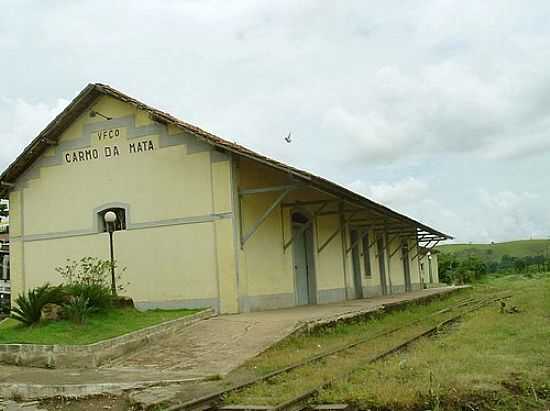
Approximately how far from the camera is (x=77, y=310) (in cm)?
1293

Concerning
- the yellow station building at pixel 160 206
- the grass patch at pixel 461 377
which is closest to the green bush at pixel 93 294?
the yellow station building at pixel 160 206

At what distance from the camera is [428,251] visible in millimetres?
41000

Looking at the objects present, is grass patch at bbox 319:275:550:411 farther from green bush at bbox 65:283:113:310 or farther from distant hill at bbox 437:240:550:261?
distant hill at bbox 437:240:550:261

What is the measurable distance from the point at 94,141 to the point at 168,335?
706 cm

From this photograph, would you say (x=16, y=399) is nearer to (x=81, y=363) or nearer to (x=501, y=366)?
(x=81, y=363)

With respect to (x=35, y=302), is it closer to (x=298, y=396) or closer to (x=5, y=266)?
(x=298, y=396)

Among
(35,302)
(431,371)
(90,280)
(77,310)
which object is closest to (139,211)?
(90,280)

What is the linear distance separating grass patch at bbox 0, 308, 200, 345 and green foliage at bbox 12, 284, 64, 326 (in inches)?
7.4

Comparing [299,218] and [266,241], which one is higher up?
[299,218]

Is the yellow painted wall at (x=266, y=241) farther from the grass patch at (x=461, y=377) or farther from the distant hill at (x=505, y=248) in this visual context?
the distant hill at (x=505, y=248)

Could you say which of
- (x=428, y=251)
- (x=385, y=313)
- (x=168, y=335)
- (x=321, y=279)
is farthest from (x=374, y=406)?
(x=428, y=251)

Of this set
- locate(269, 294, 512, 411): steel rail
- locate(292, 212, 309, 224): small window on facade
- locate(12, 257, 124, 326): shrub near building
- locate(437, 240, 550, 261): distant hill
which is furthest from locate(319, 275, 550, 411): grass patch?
locate(437, 240, 550, 261): distant hill

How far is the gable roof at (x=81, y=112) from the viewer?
15.7m

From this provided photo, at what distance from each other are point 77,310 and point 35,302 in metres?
0.99
